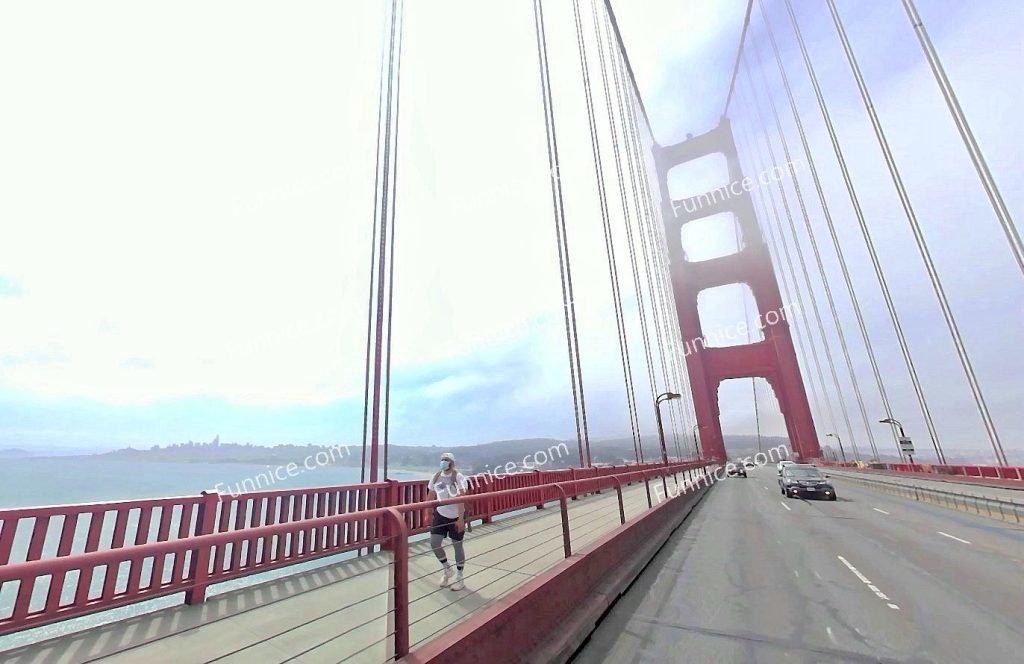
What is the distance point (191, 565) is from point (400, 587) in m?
3.78

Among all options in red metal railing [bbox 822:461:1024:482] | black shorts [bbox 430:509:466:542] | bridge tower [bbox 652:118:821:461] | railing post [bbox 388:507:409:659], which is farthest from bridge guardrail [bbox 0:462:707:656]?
bridge tower [bbox 652:118:821:461]

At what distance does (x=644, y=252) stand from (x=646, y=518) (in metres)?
40.7

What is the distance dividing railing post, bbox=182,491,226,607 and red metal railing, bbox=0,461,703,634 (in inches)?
0.4

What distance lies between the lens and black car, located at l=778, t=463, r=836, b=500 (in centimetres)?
1841

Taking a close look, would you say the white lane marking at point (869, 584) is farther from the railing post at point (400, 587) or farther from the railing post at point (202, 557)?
the railing post at point (202, 557)

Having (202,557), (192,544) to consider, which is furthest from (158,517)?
(192,544)

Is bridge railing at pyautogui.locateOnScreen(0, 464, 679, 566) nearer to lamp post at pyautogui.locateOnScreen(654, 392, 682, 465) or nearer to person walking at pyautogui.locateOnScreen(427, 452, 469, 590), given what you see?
person walking at pyautogui.locateOnScreen(427, 452, 469, 590)

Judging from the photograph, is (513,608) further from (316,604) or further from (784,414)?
(784,414)

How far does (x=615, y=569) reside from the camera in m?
5.95

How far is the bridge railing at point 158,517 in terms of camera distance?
414 centimetres

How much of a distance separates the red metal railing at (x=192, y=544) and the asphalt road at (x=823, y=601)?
163cm

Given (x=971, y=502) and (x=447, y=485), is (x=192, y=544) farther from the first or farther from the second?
(x=971, y=502)

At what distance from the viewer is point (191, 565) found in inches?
191

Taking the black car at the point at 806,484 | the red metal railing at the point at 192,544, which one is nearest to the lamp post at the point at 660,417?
the black car at the point at 806,484
